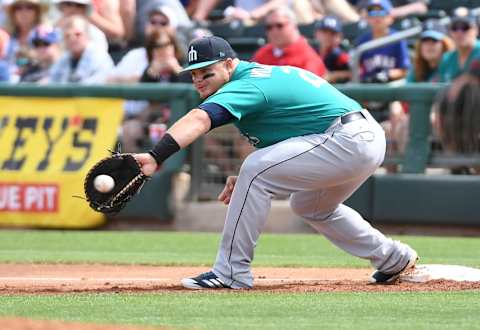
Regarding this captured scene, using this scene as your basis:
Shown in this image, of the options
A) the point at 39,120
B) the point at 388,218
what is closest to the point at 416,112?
the point at 388,218

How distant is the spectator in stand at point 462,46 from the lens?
11.3 metres

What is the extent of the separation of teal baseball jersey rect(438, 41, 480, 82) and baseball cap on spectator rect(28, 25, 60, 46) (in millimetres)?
4510

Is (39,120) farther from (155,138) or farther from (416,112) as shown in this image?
(416,112)

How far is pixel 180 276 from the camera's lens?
788 centimetres

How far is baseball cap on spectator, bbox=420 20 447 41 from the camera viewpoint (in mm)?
11672

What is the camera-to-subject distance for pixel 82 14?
537 inches

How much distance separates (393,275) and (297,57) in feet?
17.0

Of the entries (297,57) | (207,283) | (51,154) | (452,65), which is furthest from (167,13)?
(207,283)

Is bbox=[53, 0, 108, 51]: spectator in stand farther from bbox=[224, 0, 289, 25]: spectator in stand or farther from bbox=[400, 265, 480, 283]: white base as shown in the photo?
bbox=[400, 265, 480, 283]: white base

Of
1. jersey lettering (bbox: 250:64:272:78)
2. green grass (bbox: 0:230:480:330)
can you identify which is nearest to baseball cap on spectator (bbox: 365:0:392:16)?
green grass (bbox: 0:230:480:330)

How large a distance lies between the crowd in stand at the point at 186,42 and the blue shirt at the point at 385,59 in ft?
0.04

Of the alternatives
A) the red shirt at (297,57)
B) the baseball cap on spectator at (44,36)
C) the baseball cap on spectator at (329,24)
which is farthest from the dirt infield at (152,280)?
the baseball cap on spectator at (44,36)

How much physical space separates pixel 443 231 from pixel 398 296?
16.3 feet

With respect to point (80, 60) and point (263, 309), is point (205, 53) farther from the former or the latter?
point (80, 60)
